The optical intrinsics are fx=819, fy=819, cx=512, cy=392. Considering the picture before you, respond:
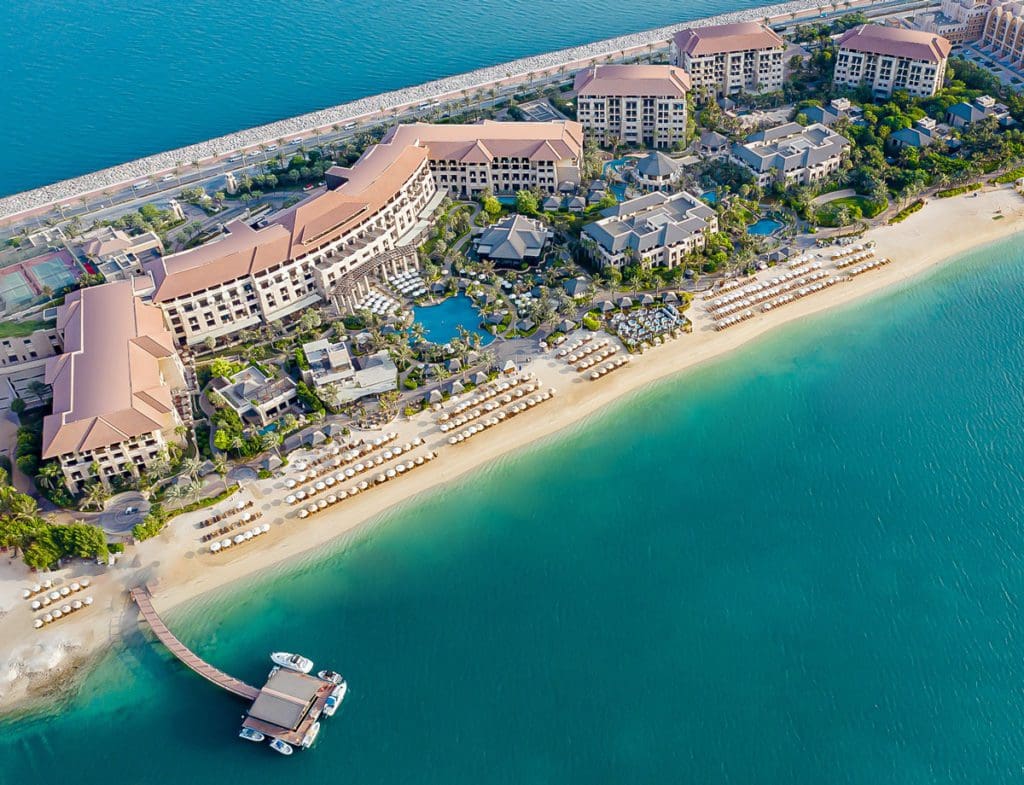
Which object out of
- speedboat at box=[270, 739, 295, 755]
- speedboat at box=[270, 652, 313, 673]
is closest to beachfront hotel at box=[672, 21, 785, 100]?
speedboat at box=[270, 652, 313, 673]

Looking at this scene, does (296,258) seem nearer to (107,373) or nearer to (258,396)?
(258,396)

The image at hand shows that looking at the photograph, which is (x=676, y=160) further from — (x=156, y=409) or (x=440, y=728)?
(x=440, y=728)

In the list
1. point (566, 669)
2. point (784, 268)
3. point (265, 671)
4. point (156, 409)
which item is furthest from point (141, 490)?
point (784, 268)

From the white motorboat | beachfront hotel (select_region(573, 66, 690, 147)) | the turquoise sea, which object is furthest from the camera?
beachfront hotel (select_region(573, 66, 690, 147))

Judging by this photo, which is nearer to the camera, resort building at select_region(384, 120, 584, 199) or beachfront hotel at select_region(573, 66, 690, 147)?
resort building at select_region(384, 120, 584, 199)

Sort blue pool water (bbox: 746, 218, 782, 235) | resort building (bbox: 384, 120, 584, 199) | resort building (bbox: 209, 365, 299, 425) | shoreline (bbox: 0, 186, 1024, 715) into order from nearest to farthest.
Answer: shoreline (bbox: 0, 186, 1024, 715) < resort building (bbox: 209, 365, 299, 425) < blue pool water (bbox: 746, 218, 782, 235) < resort building (bbox: 384, 120, 584, 199)

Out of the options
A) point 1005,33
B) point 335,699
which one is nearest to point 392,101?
point 1005,33

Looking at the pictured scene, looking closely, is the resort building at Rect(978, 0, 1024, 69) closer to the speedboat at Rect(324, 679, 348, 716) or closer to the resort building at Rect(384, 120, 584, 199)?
the resort building at Rect(384, 120, 584, 199)
